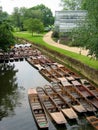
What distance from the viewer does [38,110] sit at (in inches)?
968

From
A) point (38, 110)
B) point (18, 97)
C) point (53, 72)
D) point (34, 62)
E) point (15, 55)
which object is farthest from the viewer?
point (15, 55)

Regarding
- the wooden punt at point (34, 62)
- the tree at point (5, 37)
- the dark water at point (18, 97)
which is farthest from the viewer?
the tree at point (5, 37)

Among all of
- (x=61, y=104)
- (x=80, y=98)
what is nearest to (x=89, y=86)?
(x=80, y=98)

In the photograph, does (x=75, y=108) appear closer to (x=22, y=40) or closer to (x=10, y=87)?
(x=10, y=87)

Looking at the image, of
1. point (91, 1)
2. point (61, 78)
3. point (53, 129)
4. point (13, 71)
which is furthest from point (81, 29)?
point (13, 71)

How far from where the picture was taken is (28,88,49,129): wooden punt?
22.0 metres

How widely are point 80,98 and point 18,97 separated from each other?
22.9 ft

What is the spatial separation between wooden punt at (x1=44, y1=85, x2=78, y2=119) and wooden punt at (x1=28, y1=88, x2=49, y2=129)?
5.03 ft

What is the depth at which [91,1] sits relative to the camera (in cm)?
2897

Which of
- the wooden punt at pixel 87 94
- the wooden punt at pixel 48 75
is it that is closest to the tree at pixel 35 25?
the wooden punt at pixel 48 75

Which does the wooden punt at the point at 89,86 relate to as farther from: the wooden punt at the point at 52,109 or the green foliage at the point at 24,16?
the green foliage at the point at 24,16

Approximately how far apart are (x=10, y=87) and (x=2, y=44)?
12.1 meters

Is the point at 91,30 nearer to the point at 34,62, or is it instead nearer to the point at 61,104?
the point at 61,104

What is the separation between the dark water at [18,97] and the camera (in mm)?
23062
